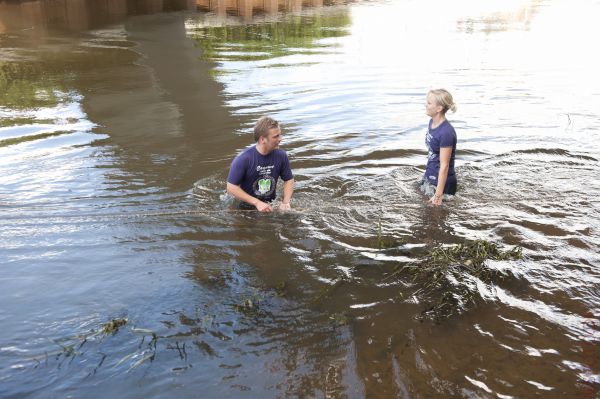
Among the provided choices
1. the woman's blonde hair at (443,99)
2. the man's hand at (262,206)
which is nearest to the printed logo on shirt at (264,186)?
the man's hand at (262,206)

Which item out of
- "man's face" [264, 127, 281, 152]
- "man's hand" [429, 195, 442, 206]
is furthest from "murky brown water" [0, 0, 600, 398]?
"man's face" [264, 127, 281, 152]

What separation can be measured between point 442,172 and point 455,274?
1.74m

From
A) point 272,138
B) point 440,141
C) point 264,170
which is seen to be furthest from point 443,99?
point 264,170

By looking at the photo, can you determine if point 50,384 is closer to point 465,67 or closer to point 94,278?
point 94,278

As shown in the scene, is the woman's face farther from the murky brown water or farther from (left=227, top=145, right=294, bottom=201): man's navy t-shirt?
(left=227, top=145, right=294, bottom=201): man's navy t-shirt

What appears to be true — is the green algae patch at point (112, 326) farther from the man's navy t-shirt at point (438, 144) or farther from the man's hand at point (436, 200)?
the man's navy t-shirt at point (438, 144)

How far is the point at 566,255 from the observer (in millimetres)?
5312

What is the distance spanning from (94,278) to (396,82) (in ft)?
33.3

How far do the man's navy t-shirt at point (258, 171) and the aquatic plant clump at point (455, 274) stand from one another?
1.97m

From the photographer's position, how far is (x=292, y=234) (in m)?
5.95

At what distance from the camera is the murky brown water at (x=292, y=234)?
3.74 m

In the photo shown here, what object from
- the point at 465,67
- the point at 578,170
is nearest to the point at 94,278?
the point at 578,170

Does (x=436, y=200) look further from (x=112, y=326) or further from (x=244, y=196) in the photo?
(x=112, y=326)

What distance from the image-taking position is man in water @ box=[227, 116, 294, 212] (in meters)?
5.73
